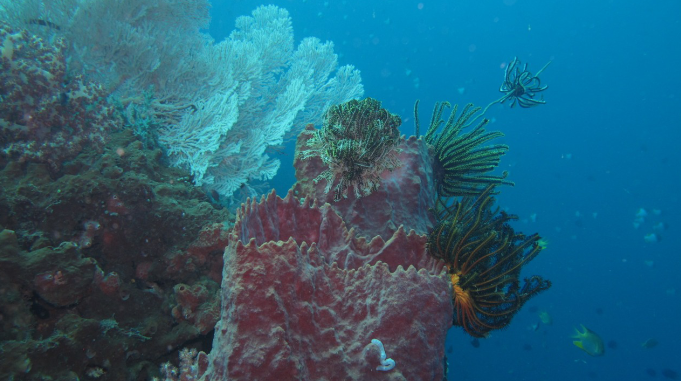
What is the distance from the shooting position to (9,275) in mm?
3080

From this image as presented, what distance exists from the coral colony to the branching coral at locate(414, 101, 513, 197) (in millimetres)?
30

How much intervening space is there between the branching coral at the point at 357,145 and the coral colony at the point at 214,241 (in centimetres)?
2

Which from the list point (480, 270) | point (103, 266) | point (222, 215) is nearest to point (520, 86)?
point (480, 270)

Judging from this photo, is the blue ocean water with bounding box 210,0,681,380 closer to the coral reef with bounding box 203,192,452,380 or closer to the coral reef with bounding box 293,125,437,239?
the coral reef with bounding box 293,125,437,239

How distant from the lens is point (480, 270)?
3592 millimetres

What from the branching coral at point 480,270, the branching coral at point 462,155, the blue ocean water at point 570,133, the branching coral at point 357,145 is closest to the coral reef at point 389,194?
the branching coral at point 357,145

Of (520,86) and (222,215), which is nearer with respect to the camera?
(222,215)

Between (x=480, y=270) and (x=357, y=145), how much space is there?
Result: 200 centimetres

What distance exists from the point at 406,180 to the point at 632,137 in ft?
205

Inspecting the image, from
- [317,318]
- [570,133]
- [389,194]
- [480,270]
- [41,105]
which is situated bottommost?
[317,318]

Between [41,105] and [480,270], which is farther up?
[41,105]

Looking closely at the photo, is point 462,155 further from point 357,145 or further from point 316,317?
point 316,317

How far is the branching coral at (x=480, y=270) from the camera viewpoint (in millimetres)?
3525

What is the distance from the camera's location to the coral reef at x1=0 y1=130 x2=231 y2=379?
3070mm
